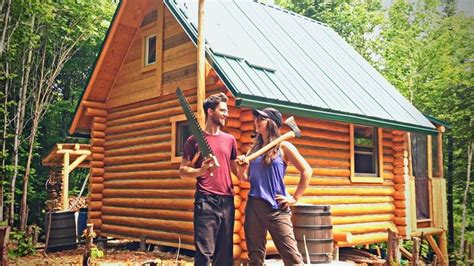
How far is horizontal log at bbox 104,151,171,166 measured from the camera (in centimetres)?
1017

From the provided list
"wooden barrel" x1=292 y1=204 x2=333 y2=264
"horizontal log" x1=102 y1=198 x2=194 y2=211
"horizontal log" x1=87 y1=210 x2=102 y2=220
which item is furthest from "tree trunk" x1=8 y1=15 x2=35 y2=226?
"wooden barrel" x1=292 y1=204 x2=333 y2=264

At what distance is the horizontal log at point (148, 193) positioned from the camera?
30.5ft

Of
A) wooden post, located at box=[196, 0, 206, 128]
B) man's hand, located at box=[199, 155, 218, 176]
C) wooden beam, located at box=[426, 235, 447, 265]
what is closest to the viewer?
man's hand, located at box=[199, 155, 218, 176]

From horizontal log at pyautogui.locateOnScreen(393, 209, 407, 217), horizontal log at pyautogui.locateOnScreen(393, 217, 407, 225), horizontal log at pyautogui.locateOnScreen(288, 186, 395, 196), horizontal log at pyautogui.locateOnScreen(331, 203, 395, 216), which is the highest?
horizontal log at pyautogui.locateOnScreen(288, 186, 395, 196)

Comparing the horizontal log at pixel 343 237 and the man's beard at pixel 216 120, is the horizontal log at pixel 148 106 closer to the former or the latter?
the horizontal log at pixel 343 237

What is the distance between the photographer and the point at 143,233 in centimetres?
1054

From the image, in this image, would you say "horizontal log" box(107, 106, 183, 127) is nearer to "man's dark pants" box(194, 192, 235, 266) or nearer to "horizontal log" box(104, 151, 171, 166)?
"horizontal log" box(104, 151, 171, 166)

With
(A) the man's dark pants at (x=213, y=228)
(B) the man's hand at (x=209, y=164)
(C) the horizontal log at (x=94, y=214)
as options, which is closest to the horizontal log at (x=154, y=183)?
(C) the horizontal log at (x=94, y=214)

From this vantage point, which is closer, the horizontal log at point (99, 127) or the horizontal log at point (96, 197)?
the horizontal log at point (96, 197)

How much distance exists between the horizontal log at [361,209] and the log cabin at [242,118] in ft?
0.10

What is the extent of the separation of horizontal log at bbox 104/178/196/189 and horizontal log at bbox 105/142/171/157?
687 millimetres

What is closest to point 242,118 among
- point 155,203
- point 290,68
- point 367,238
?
point 290,68

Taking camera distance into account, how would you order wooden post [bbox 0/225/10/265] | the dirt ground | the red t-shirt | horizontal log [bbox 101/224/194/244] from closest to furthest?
1. the red t-shirt
2. wooden post [bbox 0/225/10/265]
3. the dirt ground
4. horizontal log [bbox 101/224/194/244]

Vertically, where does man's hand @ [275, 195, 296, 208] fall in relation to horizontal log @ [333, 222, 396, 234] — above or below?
above
